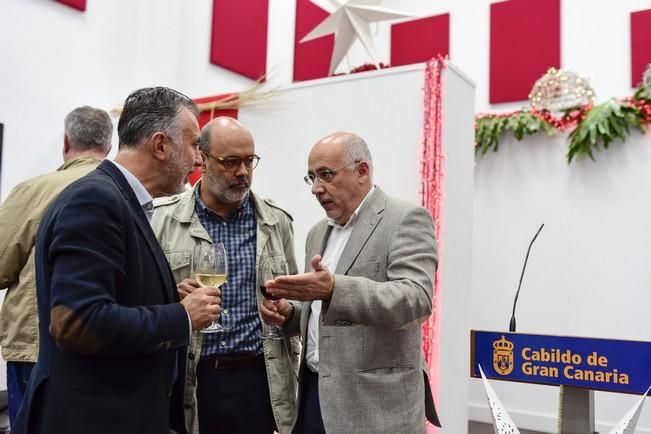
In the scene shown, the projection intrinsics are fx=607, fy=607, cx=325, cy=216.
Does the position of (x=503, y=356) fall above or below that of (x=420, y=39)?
below

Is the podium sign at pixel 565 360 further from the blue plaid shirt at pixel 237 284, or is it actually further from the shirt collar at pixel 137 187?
the shirt collar at pixel 137 187

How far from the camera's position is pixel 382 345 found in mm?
1862

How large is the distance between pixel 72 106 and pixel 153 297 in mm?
3578

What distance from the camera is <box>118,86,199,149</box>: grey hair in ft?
5.09

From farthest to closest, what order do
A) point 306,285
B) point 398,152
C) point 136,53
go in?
point 136,53 < point 398,152 < point 306,285

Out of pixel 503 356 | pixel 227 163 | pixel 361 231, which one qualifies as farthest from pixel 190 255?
pixel 503 356

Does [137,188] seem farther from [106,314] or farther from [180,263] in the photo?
[180,263]

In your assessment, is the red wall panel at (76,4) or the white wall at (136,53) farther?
the red wall panel at (76,4)

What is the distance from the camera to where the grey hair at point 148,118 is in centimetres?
155

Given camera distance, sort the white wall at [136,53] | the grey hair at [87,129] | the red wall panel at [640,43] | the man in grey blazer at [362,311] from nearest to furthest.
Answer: the man in grey blazer at [362,311]
the grey hair at [87,129]
the white wall at [136,53]
the red wall panel at [640,43]

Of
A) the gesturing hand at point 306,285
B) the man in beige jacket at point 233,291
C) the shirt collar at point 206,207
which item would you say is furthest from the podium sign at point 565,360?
the shirt collar at point 206,207

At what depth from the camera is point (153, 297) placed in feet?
4.70

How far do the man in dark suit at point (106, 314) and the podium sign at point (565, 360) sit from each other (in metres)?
0.69

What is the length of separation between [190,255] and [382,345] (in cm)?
68
